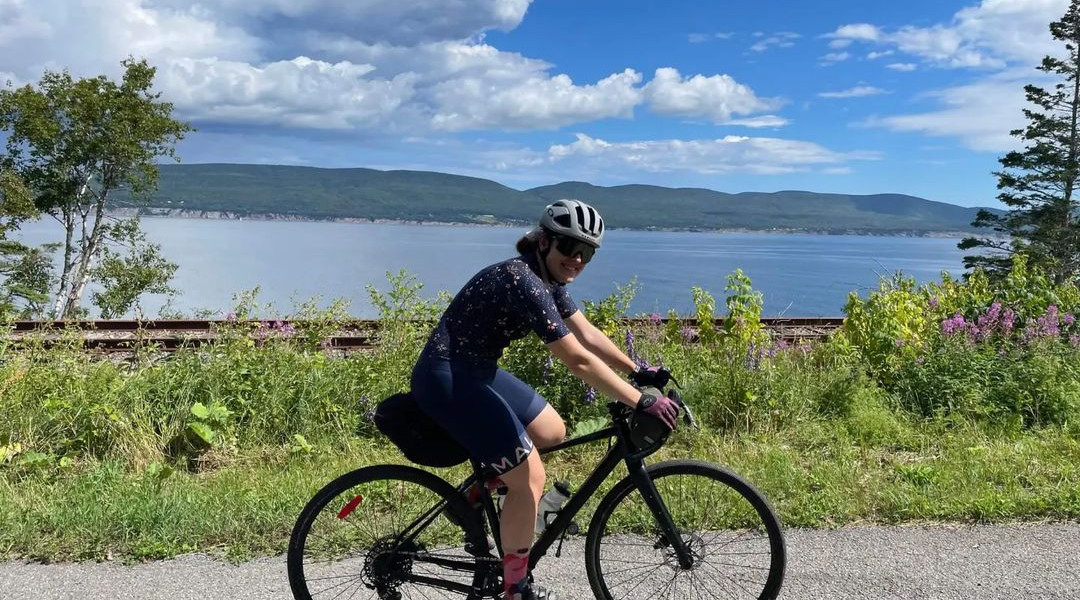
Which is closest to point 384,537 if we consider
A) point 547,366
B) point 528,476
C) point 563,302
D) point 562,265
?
point 528,476

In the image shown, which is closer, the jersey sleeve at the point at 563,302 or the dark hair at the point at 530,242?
the dark hair at the point at 530,242

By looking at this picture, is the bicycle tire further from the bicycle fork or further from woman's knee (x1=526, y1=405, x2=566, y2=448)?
the bicycle fork

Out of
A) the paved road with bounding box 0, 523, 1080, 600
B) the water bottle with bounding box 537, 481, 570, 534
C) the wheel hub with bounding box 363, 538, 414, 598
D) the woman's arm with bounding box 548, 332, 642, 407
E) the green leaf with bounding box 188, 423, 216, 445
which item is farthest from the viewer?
the green leaf with bounding box 188, 423, 216, 445

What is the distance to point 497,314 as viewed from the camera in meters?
3.13

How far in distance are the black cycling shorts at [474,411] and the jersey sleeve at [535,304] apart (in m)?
0.35

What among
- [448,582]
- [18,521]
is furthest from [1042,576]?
[18,521]

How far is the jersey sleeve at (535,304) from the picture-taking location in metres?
2.99

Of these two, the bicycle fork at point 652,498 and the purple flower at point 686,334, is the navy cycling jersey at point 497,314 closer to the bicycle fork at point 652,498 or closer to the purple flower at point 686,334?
the bicycle fork at point 652,498

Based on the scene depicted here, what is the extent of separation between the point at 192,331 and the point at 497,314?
1051 centimetres

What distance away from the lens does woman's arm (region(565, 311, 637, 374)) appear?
3.52m

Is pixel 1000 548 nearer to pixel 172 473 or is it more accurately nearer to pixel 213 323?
pixel 172 473

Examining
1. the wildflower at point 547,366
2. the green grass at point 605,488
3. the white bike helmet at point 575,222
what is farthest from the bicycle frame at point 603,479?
→ the wildflower at point 547,366

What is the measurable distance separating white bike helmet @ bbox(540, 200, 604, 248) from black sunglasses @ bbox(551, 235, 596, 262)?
24 millimetres

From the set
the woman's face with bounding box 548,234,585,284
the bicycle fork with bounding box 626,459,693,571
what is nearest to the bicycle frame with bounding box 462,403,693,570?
the bicycle fork with bounding box 626,459,693,571
